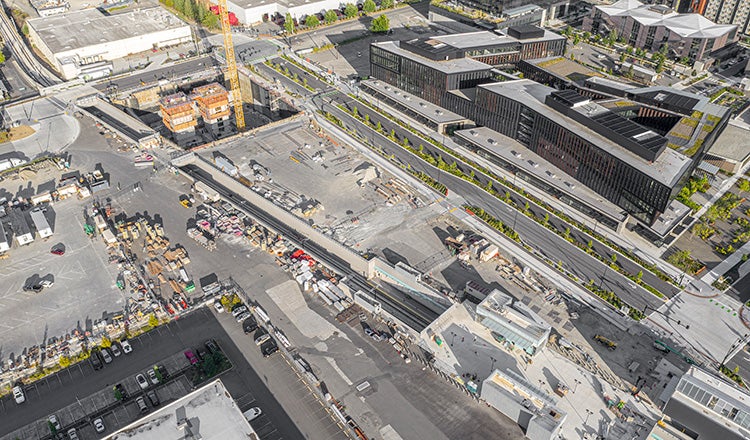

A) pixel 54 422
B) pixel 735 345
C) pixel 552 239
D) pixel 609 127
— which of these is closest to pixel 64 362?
pixel 54 422

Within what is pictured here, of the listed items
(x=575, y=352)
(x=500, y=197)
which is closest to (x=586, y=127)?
(x=500, y=197)

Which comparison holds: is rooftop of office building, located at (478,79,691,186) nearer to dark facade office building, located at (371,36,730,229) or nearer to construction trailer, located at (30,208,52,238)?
dark facade office building, located at (371,36,730,229)

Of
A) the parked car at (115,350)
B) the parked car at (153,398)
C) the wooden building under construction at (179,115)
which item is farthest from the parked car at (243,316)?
the wooden building under construction at (179,115)

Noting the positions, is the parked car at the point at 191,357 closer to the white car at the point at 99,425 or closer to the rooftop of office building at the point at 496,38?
the white car at the point at 99,425

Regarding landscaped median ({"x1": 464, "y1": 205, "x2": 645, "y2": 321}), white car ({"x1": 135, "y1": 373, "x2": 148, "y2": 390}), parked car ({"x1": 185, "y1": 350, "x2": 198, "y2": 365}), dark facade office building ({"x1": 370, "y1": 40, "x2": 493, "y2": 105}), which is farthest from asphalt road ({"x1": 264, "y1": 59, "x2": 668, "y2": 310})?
white car ({"x1": 135, "y1": 373, "x2": 148, "y2": 390})

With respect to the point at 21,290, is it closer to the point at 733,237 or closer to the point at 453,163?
the point at 453,163

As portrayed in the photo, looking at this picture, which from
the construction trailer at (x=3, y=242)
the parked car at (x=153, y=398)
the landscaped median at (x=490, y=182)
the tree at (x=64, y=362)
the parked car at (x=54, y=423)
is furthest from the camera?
the construction trailer at (x=3, y=242)
